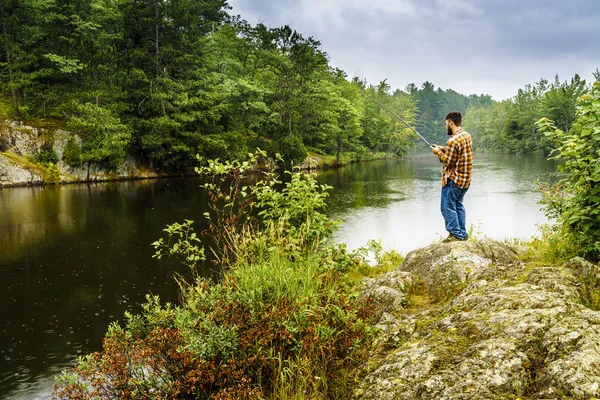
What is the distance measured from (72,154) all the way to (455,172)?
1201 inches

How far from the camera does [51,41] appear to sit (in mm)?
32656

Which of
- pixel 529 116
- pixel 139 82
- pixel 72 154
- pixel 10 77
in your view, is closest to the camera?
pixel 10 77

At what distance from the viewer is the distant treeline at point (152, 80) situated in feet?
101

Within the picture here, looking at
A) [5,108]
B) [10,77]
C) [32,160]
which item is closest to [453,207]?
[32,160]

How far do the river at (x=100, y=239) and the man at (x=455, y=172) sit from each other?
9.15 feet

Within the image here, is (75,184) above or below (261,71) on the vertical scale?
below

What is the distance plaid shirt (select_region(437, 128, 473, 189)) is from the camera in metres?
6.49

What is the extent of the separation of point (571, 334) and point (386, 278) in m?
3.11

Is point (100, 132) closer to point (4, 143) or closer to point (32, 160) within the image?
point (32, 160)

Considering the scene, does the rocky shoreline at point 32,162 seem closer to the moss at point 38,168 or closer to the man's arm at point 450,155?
the moss at point 38,168

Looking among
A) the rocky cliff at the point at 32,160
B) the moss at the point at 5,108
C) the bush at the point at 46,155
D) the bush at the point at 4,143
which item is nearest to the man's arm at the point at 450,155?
the rocky cliff at the point at 32,160

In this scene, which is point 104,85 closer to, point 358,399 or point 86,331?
point 86,331

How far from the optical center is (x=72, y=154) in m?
30.1

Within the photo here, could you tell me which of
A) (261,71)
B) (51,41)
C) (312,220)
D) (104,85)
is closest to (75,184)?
(104,85)
